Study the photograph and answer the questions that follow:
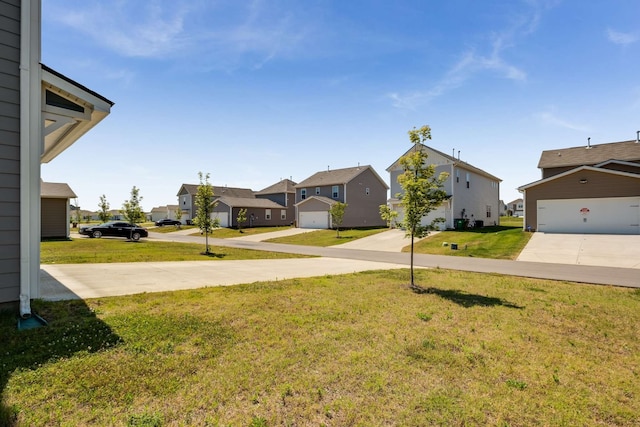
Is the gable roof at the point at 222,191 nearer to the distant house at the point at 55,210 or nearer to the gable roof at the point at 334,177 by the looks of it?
the gable roof at the point at 334,177

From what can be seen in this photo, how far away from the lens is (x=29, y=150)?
596 cm

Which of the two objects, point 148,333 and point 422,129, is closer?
point 148,333

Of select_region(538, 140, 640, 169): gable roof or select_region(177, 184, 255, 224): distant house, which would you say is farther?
select_region(177, 184, 255, 224): distant house

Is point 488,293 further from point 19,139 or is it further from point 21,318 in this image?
point 19,139

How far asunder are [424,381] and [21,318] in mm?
6841

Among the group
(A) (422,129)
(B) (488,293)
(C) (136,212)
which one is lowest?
(B) (488,293)

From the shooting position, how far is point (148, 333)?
18.4 feet

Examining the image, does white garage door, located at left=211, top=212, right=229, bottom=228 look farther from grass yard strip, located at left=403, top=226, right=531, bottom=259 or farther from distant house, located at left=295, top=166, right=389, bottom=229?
grass yard strip, located at left=403, top=226, right=531, bottom=259

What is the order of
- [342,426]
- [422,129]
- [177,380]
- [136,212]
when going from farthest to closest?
[136,212]
[422,129]
[177,380]
[342,426]

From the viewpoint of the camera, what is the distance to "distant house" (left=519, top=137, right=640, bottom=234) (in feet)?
77.1

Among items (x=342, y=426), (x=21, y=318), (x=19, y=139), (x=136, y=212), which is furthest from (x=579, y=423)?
(x=136, y=212)

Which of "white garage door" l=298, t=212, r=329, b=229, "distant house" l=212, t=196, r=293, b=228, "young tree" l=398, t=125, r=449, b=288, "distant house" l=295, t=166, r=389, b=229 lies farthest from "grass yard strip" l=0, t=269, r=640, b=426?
"distant house" l=212, t=196, r=293, b=228

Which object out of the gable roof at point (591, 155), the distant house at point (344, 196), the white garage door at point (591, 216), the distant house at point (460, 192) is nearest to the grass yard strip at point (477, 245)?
the white garage door at point (591, 216)

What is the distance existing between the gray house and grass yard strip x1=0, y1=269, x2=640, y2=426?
81 centimetres
